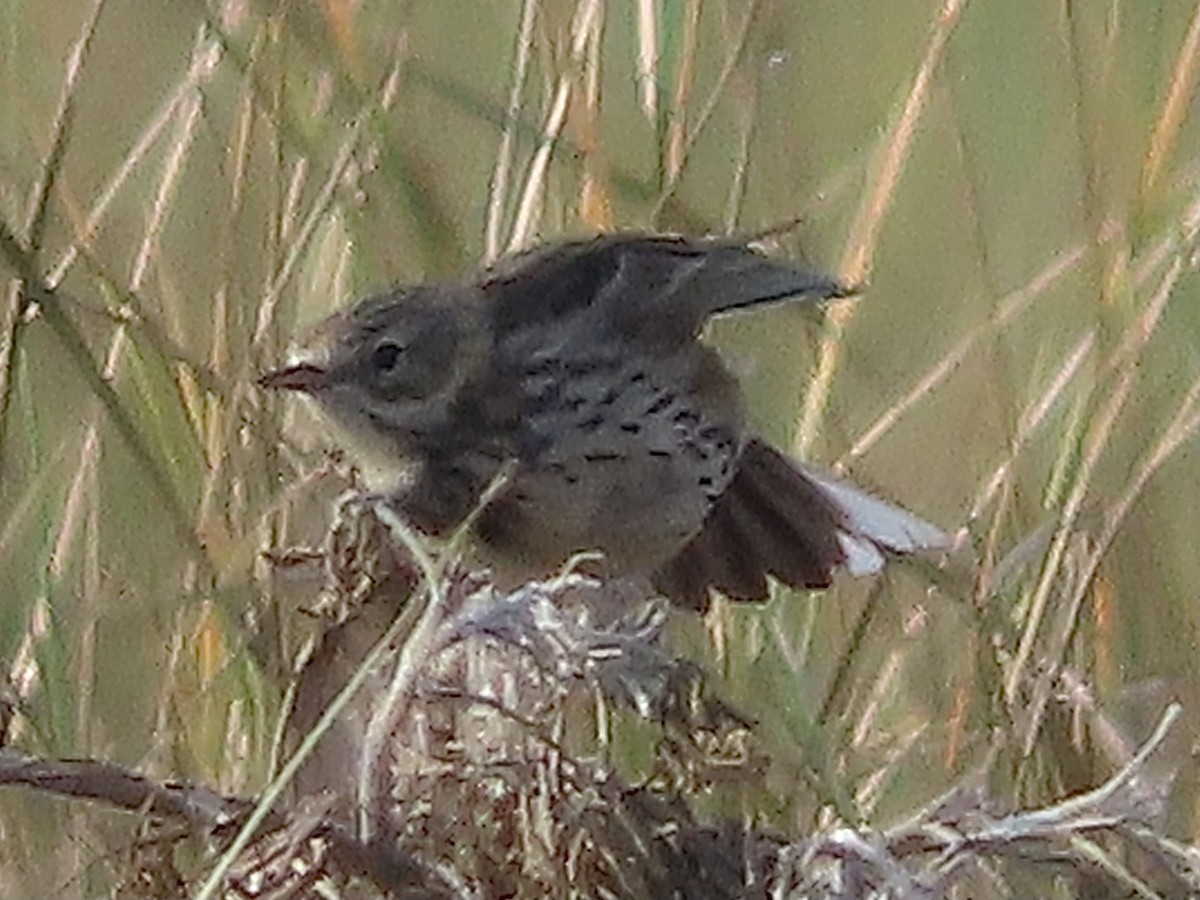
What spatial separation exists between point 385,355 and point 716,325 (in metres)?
0.34

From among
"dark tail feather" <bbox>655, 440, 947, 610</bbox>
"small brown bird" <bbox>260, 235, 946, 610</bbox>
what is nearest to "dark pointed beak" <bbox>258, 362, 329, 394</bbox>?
"small brown bird" <bbox>260, 235, 946, 610</bbox>

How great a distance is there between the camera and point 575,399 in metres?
0.67

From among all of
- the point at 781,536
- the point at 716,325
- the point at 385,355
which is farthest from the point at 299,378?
the point at 716,325

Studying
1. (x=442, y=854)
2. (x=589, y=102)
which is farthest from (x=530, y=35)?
(x=442, y=854)

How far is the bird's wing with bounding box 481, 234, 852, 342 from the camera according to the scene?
66cm

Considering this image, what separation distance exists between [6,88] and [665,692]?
0.52 metres

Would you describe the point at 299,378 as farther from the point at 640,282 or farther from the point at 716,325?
the point at 716,325

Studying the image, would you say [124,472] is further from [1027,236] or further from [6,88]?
[1027,236]

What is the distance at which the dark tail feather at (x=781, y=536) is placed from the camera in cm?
73

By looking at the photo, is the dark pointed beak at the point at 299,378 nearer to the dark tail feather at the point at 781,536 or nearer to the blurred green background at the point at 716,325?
the blurred green background at the point at 716,325

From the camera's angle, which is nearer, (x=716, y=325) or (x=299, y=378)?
(x=299, y=378)

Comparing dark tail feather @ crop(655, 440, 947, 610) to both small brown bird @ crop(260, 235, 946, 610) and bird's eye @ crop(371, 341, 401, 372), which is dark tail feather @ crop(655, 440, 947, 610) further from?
bird's eye @ crop(371, 341, 401, 372)

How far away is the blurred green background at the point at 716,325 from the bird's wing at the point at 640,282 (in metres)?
0.09

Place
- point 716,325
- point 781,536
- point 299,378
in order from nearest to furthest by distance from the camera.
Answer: point 299,378
point 781,536
point 716,325
